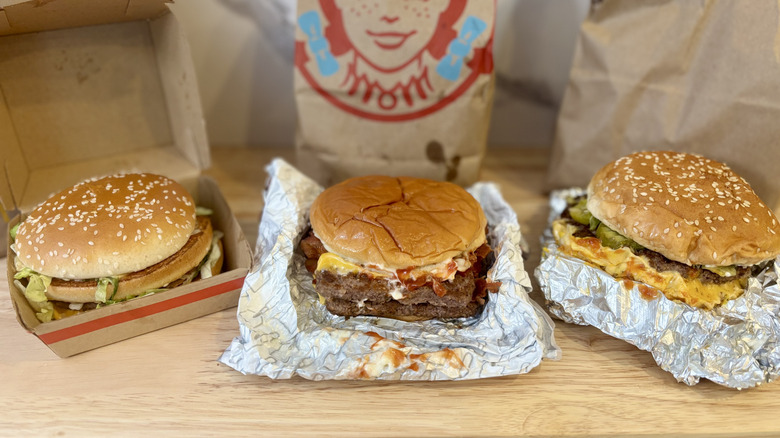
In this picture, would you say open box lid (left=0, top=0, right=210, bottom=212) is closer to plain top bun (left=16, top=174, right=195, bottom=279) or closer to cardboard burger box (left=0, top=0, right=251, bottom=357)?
cardboard burger box (left=0, top=0, right=251, bottom=357)

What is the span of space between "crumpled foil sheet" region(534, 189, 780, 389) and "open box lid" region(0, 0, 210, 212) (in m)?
1.30

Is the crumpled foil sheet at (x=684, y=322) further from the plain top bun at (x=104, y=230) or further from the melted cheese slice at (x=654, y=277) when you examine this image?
the plain top bun at (x=104, y=230)

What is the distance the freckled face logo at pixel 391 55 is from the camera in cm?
168

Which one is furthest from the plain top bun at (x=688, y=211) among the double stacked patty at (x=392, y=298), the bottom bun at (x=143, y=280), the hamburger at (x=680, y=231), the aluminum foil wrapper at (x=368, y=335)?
the bottom bun at (x=143, y=280)

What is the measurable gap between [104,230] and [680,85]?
72.8 inches

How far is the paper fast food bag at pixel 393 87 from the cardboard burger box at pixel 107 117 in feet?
1.35

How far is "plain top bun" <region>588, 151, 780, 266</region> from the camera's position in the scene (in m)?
1.36

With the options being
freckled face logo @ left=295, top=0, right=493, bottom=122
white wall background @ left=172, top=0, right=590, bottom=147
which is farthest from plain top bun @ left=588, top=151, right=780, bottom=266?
white wall background @ left=172, top=0, right=590, bottom=147

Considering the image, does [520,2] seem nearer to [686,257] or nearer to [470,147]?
[470,147]

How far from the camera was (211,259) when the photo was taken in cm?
158

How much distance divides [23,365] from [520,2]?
2.13 metres

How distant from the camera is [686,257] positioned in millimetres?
1375

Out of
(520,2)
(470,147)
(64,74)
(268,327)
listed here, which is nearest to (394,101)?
(470,147)

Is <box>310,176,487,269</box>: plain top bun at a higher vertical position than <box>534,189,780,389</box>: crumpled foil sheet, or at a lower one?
higher
